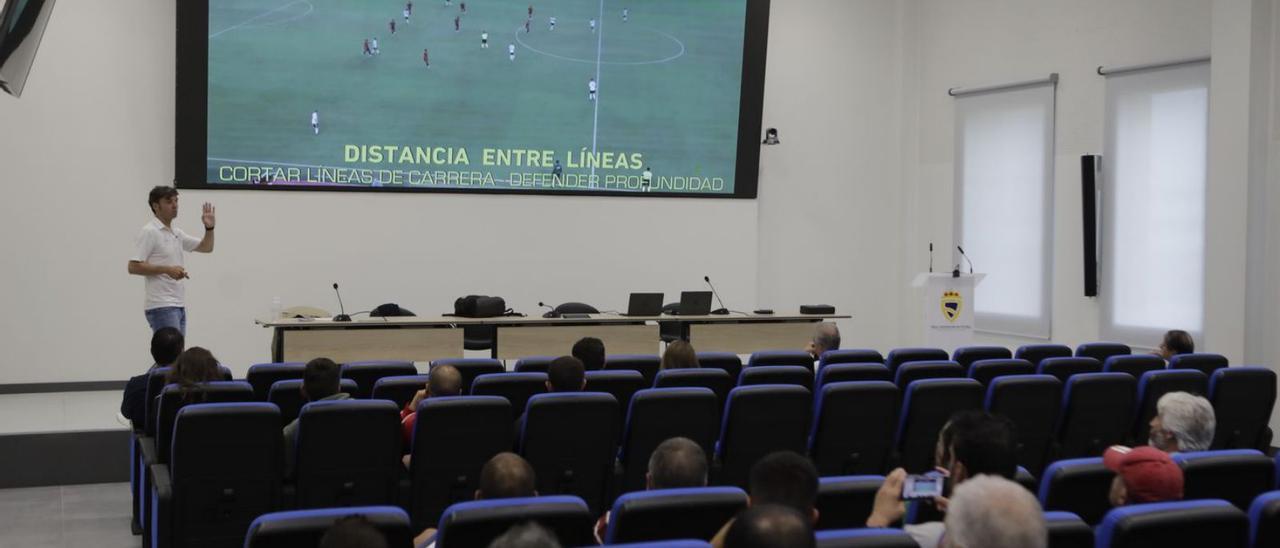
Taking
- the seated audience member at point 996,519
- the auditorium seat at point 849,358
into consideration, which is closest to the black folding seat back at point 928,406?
the auditorium seat at point 849,358

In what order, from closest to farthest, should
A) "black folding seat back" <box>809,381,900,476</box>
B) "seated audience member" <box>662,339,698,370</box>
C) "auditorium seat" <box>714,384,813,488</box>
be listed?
"auditorium seat" <box>714,384,813,488</box>
"black folding seat back" <box>809,381,900,476</box>
"seated audience member" <box>662,339,698,370</box>

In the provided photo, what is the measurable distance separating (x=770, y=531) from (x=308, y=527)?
1153mm

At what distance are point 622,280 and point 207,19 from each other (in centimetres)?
427

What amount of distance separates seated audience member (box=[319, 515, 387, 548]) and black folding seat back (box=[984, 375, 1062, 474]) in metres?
3.38

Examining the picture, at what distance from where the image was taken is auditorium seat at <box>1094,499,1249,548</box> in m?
2.60

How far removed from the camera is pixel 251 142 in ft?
30.6

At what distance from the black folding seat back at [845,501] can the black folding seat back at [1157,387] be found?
2.71 meters

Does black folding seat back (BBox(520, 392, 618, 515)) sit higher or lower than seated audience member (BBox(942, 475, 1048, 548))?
lower

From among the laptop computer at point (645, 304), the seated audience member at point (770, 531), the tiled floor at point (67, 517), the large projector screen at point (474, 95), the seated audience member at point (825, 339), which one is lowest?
the tiled floor at point (67, 517)

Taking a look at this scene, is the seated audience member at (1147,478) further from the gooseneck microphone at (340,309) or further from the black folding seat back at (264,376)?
the gooseneck microphone at (340,309)

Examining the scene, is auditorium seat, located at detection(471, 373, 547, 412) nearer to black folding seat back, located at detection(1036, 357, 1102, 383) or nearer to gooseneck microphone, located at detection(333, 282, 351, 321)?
black folding seat back, located at detection(1036, 357, 1102, 383)

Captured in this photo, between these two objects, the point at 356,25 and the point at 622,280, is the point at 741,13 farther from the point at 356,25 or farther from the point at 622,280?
the point at 356,25

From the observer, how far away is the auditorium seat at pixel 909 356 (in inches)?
247

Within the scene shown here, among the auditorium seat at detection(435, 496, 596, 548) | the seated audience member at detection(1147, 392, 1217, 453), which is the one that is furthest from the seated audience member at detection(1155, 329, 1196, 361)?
the auditorium seat at detection(435, 496, 596, 548)
